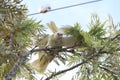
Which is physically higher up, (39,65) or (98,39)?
(98,39)

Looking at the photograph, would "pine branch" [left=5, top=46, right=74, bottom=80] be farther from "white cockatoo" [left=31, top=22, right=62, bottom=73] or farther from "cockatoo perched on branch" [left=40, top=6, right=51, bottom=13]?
"cockatoo perched on branch" [left=40, top=6, right=51, bottom=13]

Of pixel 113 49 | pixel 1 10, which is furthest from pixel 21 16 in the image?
pixel 113 49

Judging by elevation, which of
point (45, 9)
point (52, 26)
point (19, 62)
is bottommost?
point (19, 62)

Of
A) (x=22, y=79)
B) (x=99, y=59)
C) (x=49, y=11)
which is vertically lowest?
(x=22, y=79)

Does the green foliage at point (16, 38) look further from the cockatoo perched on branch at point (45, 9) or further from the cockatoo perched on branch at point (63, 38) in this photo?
the cockatoo perched on branch at point (45, 9)

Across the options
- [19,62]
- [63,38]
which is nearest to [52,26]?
[63,38]

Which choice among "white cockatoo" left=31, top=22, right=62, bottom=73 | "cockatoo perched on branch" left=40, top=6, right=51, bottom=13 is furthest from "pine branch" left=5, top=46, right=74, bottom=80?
"cockatoo perched on branch" left=40, top=6, right=51, bottom=13

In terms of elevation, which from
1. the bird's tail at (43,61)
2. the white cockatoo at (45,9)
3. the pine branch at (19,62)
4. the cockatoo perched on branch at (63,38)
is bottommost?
the bird's tail at (43,61)

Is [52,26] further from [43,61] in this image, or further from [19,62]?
[19,62]

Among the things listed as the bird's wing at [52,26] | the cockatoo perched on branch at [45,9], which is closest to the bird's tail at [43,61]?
the bird's wing at [52,26]

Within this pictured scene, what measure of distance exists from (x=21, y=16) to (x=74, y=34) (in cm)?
67

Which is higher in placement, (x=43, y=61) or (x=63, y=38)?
(x=63, y=38)

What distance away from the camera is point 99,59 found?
2363 mm

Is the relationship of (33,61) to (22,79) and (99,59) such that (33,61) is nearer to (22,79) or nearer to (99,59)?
(22,79)
